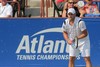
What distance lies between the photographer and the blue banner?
9.73 metres

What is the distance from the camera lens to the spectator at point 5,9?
10.5 m

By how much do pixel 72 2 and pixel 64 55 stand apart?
1561mm

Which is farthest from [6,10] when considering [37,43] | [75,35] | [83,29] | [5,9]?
[83,29]

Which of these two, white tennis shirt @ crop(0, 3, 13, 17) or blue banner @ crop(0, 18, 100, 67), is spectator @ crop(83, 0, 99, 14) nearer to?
blue banner @ crop(0, 18, 100, 67)

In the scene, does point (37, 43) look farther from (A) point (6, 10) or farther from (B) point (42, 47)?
(A) point (6, 10)

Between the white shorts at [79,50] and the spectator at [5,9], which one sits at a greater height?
the spectator at [5,9]

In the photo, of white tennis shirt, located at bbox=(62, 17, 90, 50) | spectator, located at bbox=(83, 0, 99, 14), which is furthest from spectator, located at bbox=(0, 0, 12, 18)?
white tennis shirt, located at bbox=(62, 17, 90, 50)

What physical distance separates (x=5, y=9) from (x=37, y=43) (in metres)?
1.48

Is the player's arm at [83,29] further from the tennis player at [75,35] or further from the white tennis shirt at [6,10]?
the white tennis shirt at [6,10]

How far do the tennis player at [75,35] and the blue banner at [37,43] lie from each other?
1023 mm

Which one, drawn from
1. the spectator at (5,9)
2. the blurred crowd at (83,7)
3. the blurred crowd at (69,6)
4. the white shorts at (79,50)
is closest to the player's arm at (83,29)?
the white shorts at (79,50)

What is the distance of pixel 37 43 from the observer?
9.78 metres

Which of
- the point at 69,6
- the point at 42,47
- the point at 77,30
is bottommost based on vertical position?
the point at 42,47

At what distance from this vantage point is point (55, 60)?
32.3ft
